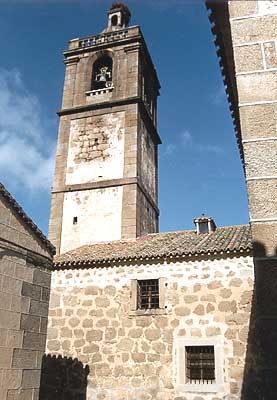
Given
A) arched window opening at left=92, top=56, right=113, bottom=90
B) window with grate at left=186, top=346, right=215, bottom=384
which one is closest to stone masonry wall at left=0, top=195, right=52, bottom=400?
window with grate at left=186, top=346, right=215, bottom=384

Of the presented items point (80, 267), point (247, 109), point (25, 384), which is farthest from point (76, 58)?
point (247, 109)

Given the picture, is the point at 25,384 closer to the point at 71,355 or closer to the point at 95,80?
the point at 71,355

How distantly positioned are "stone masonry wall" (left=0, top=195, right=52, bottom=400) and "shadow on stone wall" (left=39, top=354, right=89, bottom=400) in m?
3.81

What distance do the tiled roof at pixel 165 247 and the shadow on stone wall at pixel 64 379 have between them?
2.53 meters

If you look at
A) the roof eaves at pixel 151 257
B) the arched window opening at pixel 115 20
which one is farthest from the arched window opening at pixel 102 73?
the roof eaves at pixel 151 257

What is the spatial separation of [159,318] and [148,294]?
0.73m

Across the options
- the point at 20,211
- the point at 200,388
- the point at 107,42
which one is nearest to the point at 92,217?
the point at 200,388

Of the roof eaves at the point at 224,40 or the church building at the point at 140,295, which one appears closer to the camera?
the roof eaves at the point at 224,40

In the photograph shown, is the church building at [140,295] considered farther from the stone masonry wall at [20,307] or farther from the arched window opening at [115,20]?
the arched window opening at [115,20]

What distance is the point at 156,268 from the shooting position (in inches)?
408

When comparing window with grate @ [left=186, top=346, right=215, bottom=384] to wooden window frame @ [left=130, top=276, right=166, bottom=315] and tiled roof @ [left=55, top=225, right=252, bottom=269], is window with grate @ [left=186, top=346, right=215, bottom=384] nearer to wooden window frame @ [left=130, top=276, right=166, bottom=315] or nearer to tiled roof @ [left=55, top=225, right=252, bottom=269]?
wooden window frame @ [left=130, top=276, right=166, bottom=315]

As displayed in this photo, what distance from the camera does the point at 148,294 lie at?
10359 millimetres

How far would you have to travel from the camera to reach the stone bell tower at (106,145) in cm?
1456

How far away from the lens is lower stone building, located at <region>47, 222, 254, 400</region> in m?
9.14
